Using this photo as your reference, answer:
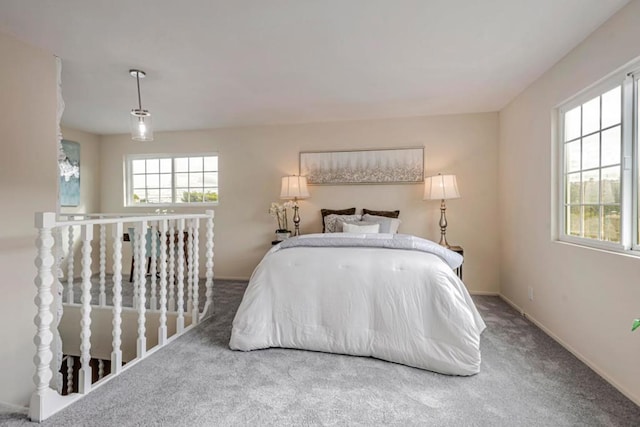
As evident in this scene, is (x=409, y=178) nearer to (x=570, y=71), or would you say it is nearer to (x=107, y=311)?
(x=570, y=71)

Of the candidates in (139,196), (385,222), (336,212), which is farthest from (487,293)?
(139,196)

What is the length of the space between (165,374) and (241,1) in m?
2.23

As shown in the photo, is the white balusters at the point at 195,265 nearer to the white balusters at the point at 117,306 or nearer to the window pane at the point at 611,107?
the white balusters at the point at 117,306

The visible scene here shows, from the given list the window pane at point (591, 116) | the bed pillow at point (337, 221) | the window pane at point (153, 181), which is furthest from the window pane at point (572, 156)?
the window pane at point (153, 181)

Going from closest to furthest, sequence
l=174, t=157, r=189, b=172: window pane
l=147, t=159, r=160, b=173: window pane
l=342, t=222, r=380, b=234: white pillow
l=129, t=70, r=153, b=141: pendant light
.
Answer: l=129, t=70, r=153, b=141: pendant light < l=342, t=222, r=380, b=234: white pillow < l=174, t=157, r=189, b=172: window pane < l=147, t=159, r=160, b=173: window pane

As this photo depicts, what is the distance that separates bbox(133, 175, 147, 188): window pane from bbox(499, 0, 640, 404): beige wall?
506 cm

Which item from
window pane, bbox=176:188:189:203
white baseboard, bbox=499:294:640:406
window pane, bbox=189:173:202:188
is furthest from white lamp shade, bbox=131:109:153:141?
white baseboard, bbox=499:294:640:406

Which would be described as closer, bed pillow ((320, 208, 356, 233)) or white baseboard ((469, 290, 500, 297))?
white baseboard ((469, 290, 500, 297))

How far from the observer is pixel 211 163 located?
181 inches

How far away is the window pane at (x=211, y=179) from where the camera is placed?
4.60 metres

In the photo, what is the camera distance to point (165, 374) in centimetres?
186

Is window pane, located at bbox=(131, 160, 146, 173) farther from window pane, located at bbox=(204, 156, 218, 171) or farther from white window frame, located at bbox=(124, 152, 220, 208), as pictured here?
window pane, located at bbox=(204, 156, 218, 171)

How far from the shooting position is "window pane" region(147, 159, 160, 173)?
4.80m

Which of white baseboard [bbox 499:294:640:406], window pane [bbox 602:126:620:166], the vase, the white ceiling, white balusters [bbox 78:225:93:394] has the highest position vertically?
the white ceiling
